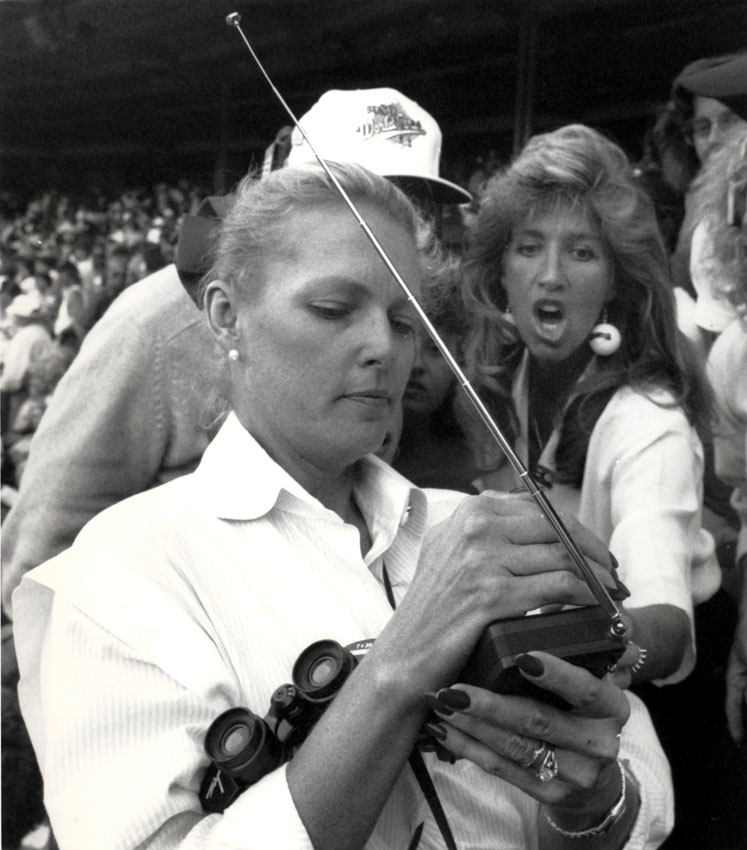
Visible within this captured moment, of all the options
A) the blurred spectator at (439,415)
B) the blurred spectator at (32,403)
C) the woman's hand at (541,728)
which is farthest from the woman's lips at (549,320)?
the blurred spectator at (32,403)

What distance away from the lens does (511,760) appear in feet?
3.79

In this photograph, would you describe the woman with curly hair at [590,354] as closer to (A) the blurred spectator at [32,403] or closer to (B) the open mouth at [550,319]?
(B) the open mouth at [550,319]

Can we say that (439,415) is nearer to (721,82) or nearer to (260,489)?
(260,489)

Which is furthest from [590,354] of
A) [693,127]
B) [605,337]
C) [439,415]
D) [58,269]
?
[58,269]

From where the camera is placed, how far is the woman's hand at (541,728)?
111 cm

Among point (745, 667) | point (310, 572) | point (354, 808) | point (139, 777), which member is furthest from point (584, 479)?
point (139, 777)

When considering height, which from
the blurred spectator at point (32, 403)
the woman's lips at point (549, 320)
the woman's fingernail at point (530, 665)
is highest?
the blurred spectator at point (32, 403)

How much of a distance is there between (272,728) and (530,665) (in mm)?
296

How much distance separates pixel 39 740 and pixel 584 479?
2.65 feet

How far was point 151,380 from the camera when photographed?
163cm

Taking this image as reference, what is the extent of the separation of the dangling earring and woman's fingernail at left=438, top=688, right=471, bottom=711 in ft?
2.20

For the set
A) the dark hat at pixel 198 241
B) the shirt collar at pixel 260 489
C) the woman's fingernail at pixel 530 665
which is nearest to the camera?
the woman's fingernail at pixel 530 665

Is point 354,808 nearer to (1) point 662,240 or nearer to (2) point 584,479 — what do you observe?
(2) point 584,479

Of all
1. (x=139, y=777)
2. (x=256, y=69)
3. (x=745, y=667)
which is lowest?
(x=745, y=667)
